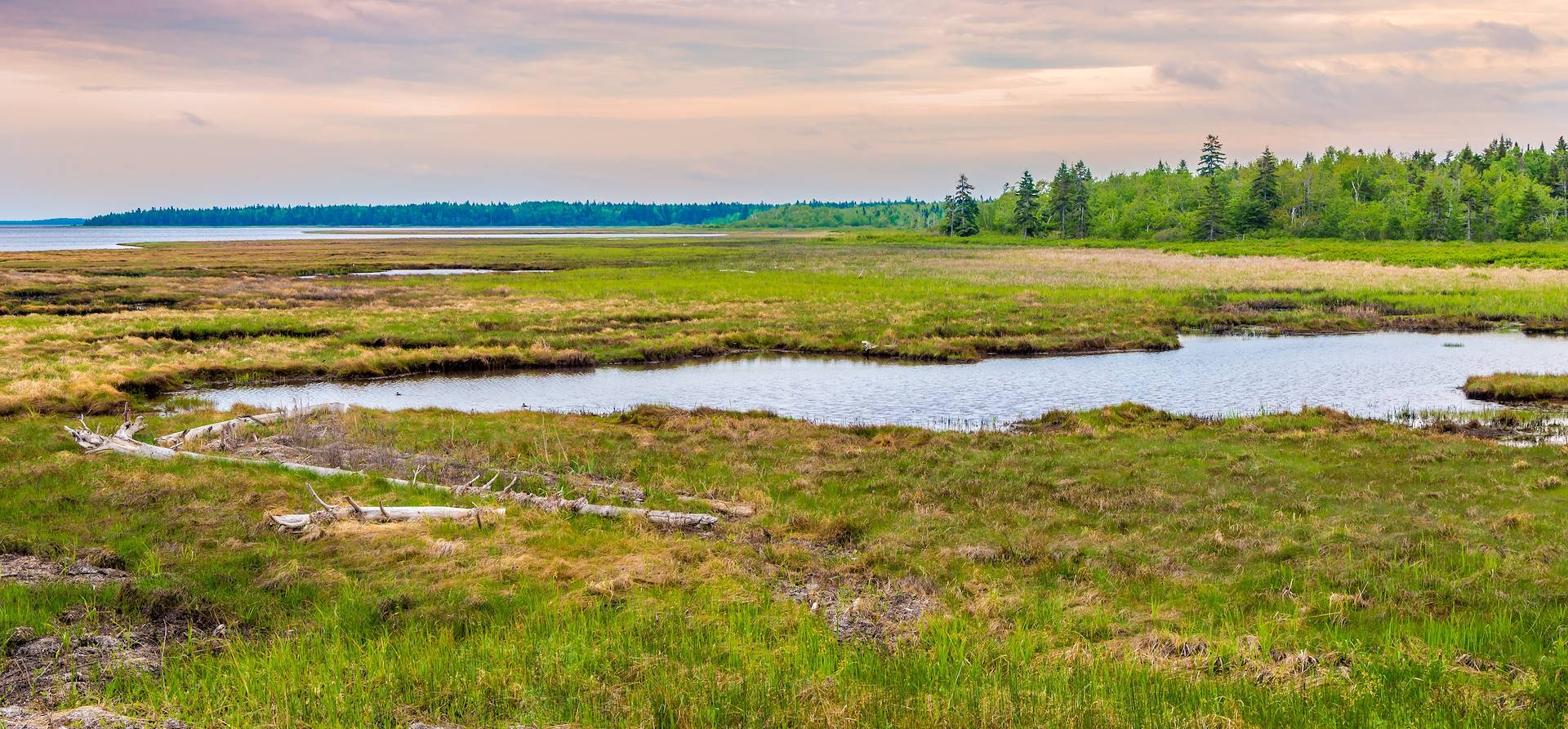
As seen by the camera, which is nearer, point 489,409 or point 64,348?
point 489,409

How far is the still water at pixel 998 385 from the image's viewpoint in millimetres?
30406

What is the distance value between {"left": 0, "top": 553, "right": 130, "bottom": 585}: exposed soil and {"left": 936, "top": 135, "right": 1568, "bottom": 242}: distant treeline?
499 feet

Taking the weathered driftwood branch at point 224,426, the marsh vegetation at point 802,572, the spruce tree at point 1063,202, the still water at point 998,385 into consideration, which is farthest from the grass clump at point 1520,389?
the spruce tree at point 1063,202

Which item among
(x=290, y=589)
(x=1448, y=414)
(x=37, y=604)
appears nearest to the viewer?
(x=37, y=604)

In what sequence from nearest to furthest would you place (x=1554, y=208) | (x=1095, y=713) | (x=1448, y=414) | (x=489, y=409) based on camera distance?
(x=1095, y=713) < (x=1448, y=414) < (x=489, y=409) < (x=1554, y=208)

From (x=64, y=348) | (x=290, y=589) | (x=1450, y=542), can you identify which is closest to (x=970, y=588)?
(x=1450, y=542)

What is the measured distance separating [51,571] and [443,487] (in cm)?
581

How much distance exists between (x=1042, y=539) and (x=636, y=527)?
6.18 m

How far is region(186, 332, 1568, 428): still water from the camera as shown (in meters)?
30.4

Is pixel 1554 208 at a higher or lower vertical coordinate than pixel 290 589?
higher

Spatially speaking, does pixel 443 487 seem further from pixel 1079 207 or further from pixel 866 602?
pixel 1079 207

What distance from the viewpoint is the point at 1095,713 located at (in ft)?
26.2

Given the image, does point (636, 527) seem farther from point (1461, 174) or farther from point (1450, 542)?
point (1461, 174)

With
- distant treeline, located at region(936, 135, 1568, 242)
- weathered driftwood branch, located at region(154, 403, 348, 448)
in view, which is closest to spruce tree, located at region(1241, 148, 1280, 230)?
distant treeline, located at region(936, 135, 1568, 242)
